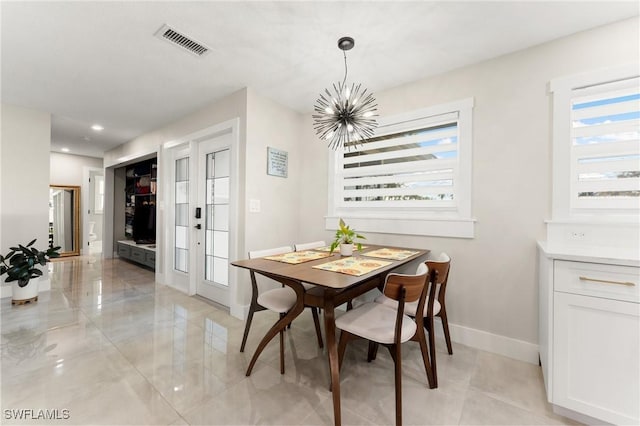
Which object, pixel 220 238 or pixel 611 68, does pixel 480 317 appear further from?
pixel 220 238

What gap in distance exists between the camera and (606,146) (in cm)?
186

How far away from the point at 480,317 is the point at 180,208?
4.15 meters

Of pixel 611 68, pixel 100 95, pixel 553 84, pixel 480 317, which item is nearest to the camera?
pixel 611 68

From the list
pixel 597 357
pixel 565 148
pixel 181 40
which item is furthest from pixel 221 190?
pixel 597 357

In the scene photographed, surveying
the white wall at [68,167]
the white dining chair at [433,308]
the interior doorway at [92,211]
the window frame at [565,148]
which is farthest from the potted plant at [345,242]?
the white wall at [68,167]

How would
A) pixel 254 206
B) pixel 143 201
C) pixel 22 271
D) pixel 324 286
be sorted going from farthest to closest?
pixel 143 201
pixel 22 271
pixel 254 206
pixel 324 286

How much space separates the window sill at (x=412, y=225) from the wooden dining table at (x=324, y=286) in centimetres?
49

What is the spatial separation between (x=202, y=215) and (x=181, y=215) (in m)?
0.69

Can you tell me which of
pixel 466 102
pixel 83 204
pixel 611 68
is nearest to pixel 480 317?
pixel 466 102

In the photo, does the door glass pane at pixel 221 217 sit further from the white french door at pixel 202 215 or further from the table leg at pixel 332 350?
the table leg at pixel 332 350

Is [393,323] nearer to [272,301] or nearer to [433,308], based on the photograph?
[433,308]

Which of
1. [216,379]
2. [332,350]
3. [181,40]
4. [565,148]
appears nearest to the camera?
[332,350]

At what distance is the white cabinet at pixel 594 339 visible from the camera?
1312 mm

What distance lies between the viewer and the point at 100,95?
3.18m
